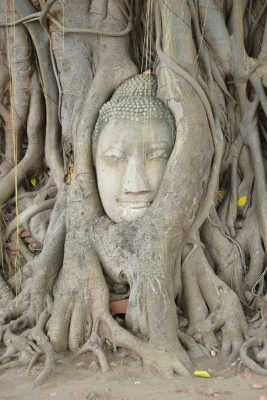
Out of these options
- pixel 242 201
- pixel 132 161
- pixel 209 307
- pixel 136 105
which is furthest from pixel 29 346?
pixel 242 201

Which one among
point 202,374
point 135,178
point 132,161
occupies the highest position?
point 132,161

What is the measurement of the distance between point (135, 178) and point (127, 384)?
1.25m

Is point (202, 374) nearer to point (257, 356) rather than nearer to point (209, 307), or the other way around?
point (257, 356)

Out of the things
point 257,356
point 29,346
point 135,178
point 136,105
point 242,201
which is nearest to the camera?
point 257,356

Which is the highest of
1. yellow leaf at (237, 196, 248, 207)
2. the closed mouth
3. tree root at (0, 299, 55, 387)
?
the closed mouth

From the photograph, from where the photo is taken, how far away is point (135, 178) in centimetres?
352

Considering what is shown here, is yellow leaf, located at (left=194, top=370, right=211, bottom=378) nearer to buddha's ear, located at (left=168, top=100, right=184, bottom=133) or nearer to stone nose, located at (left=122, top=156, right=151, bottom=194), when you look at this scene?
stone nose, located at (left=122, top=156, right=151, bottom=194)

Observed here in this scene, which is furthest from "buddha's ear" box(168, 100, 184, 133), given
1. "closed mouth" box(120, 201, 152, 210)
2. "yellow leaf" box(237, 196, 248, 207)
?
"yellow leaf" box(237, 196, 248, 207)

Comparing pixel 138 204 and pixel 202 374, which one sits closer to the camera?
pixel 202 374

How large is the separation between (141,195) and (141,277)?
541 millimetres

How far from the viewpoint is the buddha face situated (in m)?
3.56

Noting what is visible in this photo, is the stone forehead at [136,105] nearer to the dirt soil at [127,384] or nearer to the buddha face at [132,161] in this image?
the buddha face at [132,161]

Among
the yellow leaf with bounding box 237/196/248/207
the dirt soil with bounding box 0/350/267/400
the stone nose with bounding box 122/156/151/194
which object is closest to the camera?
the dirt soil with bounding box 0/350/267/400

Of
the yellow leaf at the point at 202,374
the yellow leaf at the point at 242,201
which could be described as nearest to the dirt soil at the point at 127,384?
the yellow leaf at the point at 202,374
